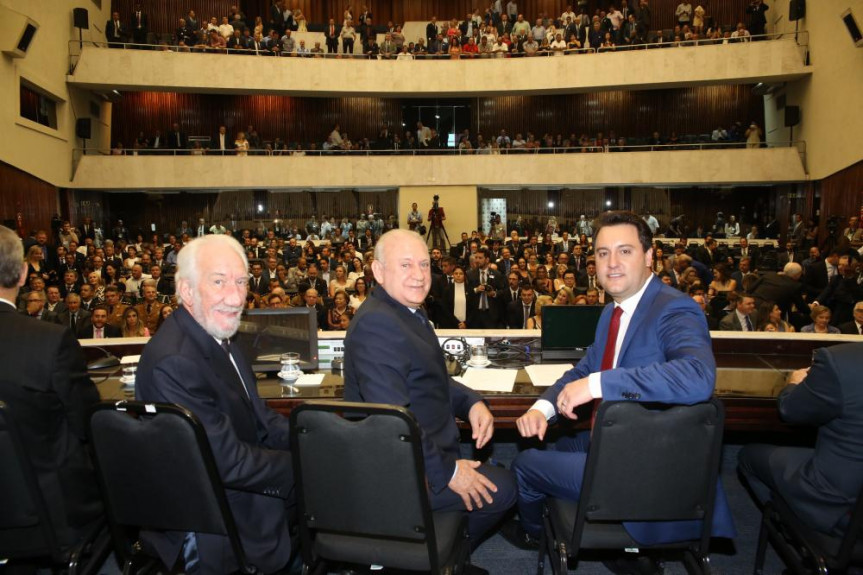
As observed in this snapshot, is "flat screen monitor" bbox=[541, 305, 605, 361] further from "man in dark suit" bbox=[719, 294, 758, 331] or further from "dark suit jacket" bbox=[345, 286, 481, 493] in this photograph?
"man in dark suit" bbox=[719, 294, 758, 331]

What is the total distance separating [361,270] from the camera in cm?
1014

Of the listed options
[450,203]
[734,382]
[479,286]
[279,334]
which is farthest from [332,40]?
[734,382]

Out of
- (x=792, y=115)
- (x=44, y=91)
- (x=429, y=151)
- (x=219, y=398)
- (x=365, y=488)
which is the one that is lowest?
(x=365, y=488)

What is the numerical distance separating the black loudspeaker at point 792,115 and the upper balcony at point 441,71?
2.36ft

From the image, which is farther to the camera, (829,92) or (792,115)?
(792,115)

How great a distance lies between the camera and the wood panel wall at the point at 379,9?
19.3 meters

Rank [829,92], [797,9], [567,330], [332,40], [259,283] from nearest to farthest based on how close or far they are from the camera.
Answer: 1. [567,330]
2. [259,283]
3. [829,92]
4. [797,9]
5. [332,40]

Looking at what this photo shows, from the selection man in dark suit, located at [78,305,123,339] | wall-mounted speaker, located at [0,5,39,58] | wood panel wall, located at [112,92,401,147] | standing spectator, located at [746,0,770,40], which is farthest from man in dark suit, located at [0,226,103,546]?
wood panel wall, located at [112,92,401,147]

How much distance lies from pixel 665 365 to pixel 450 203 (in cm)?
1527

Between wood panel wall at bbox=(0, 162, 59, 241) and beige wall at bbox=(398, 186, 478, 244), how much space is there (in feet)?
27.5

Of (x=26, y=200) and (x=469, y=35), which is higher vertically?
(x=469, y=35)

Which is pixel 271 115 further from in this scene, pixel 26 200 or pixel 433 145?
pixel 26 200

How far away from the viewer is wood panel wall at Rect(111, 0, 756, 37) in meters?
19.3

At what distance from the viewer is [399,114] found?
20.6 metres
